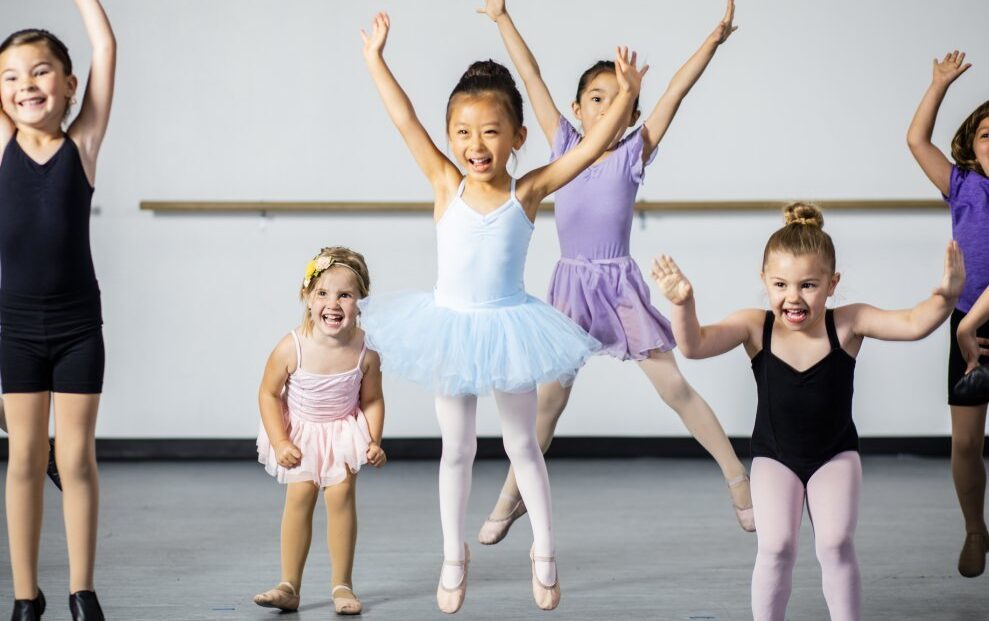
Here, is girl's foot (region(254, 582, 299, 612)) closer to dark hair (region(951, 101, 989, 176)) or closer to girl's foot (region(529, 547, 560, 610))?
girl's foot (region(529, 547, 560, 610))

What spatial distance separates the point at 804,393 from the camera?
2.32 metres

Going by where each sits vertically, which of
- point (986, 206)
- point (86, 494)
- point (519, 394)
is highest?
point (986, 206)

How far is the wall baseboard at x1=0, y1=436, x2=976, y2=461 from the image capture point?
5016 millimetres

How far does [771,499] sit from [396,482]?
2.50 metres

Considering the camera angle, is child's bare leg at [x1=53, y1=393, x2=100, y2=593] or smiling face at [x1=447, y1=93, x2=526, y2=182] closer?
child's bare leg at [x1=53, y1=393, x2=100, y2=593]

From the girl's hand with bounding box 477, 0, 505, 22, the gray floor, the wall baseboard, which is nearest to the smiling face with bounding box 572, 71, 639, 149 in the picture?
the girl's hand with bounding box 477, 0, 505, 22

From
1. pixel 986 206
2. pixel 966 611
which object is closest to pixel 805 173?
pixel 986 206

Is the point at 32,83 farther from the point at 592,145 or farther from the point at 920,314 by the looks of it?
the point at 920,314

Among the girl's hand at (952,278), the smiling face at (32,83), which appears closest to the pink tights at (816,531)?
the girl's hand at (952,278)

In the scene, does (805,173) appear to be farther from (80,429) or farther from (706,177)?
(80,429)

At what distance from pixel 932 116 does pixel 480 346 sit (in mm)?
1383

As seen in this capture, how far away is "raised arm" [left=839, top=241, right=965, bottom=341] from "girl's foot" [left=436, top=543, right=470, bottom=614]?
3.26ft

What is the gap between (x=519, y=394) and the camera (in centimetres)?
253

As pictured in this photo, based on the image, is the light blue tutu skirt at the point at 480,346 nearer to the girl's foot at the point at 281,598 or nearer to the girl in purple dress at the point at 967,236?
the girl's foot at the point at 281,598
